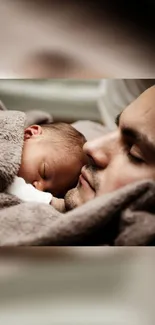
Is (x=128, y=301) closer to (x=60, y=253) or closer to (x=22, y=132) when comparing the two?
(x=60, y=253)

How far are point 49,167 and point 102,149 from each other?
114mm

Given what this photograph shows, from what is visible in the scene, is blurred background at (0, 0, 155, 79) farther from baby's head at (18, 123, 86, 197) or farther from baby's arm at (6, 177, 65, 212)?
baby's arm at (6, 177, 65, 212)

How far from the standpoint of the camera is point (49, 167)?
38.9 inches

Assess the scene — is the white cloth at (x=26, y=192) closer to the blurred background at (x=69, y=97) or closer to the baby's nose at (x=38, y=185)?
the baby's nose at (x=38, y=185)

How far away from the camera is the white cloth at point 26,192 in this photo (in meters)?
0.94

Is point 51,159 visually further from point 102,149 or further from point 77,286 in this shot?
point 77,286

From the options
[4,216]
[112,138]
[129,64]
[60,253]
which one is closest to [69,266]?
[60,253]

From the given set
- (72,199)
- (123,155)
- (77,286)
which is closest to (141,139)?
(123,155)

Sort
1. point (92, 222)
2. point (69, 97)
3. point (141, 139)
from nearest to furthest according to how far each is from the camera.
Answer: point (92, 222) < point (141, 139) < point (69, 97)

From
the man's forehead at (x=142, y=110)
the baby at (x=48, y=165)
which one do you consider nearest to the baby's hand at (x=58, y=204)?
the baby at (x=48, y=165)

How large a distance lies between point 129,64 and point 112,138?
16 cm

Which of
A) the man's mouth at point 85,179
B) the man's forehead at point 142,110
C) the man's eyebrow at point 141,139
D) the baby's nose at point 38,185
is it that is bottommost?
the baby's nose at point 38,185

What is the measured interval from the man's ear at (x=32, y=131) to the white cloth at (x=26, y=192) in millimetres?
102

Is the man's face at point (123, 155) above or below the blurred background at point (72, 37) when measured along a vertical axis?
below
